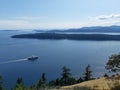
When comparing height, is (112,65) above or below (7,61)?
above

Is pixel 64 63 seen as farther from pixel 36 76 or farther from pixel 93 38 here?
pixel 93 38

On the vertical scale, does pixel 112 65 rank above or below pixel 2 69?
above

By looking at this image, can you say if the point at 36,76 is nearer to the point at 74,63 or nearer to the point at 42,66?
the point at 42,66

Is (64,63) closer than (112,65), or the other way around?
(112,65)

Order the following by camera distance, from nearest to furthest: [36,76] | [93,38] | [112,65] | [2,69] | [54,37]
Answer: [112,65], [36,76], [2,69], [93,38], [54,37]

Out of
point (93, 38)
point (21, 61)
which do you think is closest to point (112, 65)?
point (21, 61)

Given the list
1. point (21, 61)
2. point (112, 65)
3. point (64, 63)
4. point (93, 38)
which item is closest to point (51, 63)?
point (64, 63)

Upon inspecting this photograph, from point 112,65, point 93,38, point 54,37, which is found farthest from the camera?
point 54,37

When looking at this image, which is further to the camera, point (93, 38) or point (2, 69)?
point (93, 38)

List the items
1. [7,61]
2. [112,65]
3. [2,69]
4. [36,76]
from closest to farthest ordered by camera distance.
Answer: [112,65] < [36,76] < [2,69] < [7,61]
